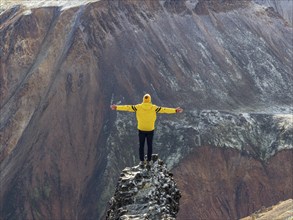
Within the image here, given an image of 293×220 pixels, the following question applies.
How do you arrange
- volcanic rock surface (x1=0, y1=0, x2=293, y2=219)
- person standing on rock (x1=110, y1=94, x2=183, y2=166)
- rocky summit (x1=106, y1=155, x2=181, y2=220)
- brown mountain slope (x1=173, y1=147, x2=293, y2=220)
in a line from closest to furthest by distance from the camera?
rocky summit (x1=106, y1=155, x2=181, y2=220), person standing on rock (x1=110, y1=94, x2=183, y2=166), brown mountain slope (x1=173, y1=147, x2=293, y2=220), volcanic rock surface (x1=0, y1=0, x2=293, y2=219)

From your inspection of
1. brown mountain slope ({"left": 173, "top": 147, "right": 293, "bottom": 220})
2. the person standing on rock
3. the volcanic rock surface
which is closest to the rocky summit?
the person standing on rock

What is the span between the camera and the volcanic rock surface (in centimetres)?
4619

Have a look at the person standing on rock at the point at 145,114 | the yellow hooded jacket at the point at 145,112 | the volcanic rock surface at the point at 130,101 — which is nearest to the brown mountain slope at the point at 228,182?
the volcanic rock surface at the point at 130,101

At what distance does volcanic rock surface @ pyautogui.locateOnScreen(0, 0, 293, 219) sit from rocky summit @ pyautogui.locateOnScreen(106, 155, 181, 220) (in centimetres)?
3092

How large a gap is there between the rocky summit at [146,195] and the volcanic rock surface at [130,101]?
30.9m

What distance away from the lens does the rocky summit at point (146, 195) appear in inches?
461

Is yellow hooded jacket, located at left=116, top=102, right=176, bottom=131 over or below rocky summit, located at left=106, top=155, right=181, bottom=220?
over

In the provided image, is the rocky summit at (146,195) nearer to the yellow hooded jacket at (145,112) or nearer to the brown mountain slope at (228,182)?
the yellow hooded jacket at (145,112)

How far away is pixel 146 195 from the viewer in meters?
12.3

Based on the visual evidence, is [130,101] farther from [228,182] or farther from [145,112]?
[145,112]

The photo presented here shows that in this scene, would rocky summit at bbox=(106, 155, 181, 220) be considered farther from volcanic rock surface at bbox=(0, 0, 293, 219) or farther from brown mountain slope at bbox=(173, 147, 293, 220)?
brown mountain slope at bbox=(173, 147, 293, 220)

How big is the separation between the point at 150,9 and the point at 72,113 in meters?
18.7

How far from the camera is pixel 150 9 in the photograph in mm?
62625

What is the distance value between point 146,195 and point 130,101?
38731 mm
